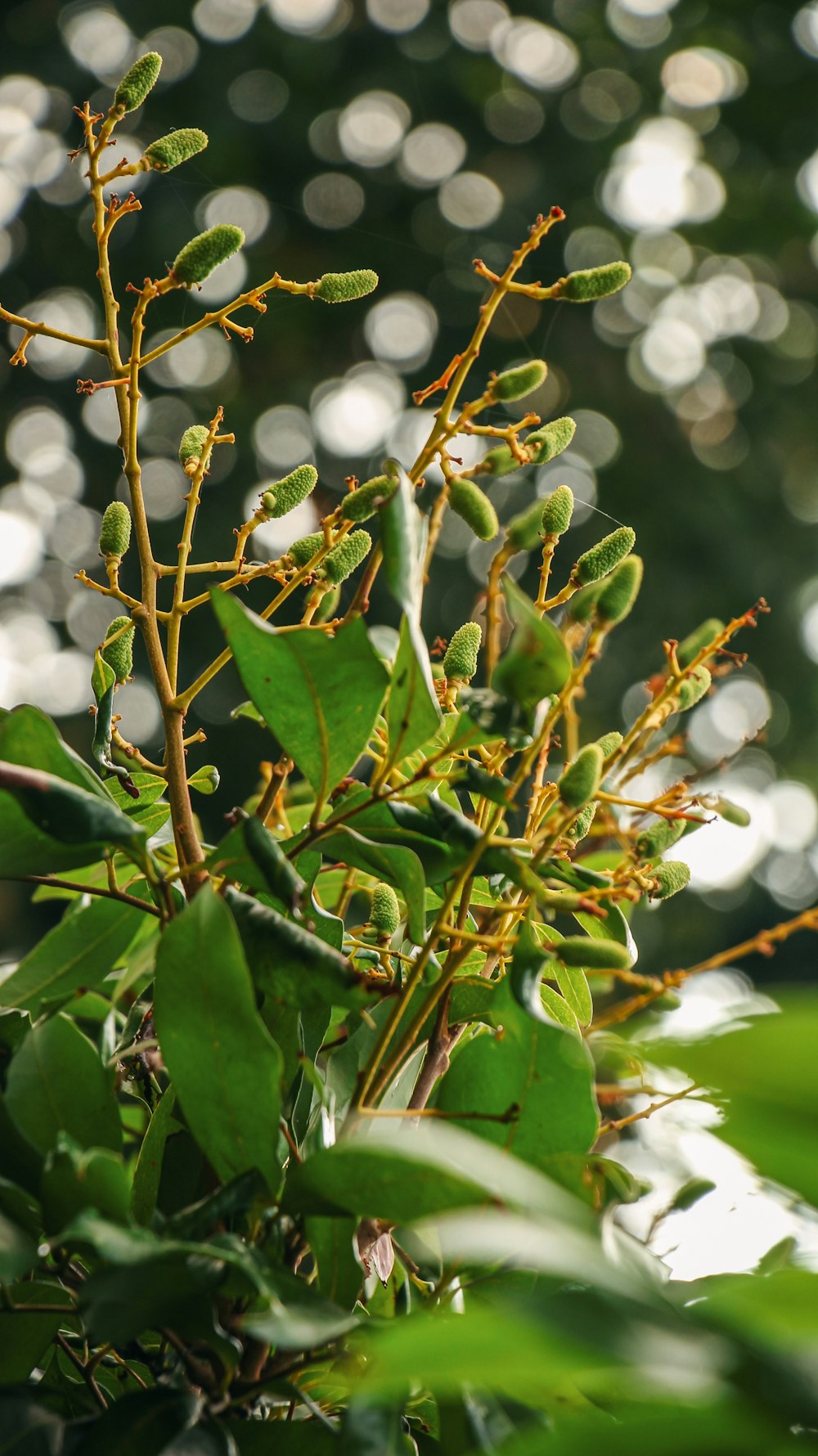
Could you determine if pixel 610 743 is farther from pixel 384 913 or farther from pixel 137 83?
pixel 137 83

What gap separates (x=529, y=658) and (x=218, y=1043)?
0.10m

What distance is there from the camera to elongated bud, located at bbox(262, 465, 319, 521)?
0.33 m

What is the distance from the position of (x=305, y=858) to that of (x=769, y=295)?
10.3 feet

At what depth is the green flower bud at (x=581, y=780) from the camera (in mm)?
251

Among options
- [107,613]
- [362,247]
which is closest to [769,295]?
Answer: [362,247]

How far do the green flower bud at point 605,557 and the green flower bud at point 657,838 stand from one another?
7cm

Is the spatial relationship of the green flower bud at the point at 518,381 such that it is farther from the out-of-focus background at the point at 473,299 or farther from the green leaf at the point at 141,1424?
the out-of-focus background at the point at 473,299

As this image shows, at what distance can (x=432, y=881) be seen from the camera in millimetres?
283

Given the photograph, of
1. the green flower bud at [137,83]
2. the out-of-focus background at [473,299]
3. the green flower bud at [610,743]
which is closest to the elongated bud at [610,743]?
the green flower bud at [610,743]

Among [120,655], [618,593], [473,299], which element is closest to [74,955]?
[120,655]

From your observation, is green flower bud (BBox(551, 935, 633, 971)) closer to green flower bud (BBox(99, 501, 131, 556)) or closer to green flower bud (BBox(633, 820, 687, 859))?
green flower bud (BBox(633, 820, 687, 859))

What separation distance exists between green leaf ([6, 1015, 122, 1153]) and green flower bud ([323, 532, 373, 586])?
0.13 m

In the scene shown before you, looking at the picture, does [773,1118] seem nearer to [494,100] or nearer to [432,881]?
[432,881]

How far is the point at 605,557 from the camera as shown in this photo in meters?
0.30
